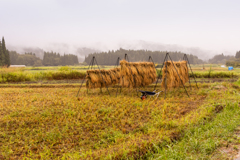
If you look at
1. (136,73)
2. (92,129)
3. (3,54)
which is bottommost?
(92,129)

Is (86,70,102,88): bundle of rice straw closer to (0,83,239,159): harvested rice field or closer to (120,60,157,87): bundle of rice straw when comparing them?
(120,60,157,87): bundle of rice straw

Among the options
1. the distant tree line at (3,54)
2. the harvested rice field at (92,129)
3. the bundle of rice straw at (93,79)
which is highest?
the distant tree line at (3,54)

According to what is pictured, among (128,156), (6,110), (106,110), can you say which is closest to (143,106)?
(106,110)

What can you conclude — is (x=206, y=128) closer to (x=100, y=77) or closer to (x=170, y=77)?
(x=170, y=77)

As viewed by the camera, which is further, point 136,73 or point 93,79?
point 136,73

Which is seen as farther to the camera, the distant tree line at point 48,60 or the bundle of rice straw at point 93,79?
the distant tree line at point 48,60

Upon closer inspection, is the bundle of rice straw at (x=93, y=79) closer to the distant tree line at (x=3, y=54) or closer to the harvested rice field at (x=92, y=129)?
the harvested rice field at (x=92, y=129)

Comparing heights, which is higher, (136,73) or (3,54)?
(3,54)

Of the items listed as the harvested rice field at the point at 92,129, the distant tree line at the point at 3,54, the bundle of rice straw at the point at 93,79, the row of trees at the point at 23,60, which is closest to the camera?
the harvested rice field at the point at 92,129

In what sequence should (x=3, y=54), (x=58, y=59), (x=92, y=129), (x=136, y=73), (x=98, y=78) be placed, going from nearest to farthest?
(x=92, y=129) < (x=98, y=78) < (x=136, y=73) < (x=3, y=54) < (x=58, y=59)

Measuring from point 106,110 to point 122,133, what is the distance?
204 centimetres

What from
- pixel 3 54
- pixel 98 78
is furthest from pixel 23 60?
pixel 98 78

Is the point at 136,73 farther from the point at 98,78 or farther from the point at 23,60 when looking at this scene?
the point at 23,60

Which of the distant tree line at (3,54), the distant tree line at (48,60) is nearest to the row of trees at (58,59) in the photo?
the distant tree line at (48,60)
